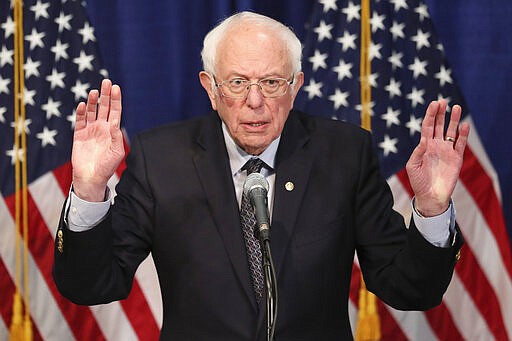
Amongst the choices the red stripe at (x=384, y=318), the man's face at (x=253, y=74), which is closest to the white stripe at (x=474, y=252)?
the red stripe at (x=384, y=318)

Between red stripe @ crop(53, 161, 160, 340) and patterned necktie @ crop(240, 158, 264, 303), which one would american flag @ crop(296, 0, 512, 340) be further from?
patterned necktie @ crop(240, 158, 264, 303)

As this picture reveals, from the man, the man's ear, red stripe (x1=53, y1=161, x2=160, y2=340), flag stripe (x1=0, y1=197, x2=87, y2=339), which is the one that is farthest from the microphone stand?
flag stripe (x1=0, y1=197, x2=87, y2=339)

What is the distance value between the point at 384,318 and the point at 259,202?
2.03 m

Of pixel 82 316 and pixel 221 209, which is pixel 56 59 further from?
pixel 221 209

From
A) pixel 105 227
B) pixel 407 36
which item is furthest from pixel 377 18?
pixel 105 227

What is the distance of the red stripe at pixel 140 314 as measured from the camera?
3.66 meters

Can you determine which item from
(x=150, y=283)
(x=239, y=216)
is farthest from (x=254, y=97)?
(x=150, y=283)

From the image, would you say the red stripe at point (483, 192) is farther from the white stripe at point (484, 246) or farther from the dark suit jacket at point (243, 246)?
the dark suit jacket at point (243, 246)

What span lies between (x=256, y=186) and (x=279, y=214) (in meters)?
0.38

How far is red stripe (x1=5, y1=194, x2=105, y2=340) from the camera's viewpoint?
3615 mm

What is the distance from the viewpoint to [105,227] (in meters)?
2.02

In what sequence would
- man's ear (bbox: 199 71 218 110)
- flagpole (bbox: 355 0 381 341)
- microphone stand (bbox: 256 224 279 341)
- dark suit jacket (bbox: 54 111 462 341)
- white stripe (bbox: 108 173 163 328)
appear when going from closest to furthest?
microphone stand (bbox: 256 224 279 341), dark suit jacket (bbox: 54 111 462 341), man's ear (bbox: 199 71 218 110), flagpole (bbox: 355 0 381 341), white stripe (bbox: 108 173 163 328)

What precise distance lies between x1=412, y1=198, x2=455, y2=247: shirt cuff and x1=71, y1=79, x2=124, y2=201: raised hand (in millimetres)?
697

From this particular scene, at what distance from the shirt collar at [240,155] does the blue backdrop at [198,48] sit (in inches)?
55.2
